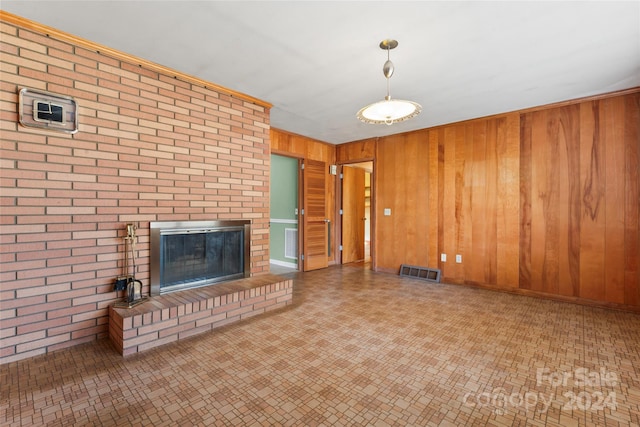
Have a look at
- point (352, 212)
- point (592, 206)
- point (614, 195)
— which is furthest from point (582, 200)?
point (352, 212)

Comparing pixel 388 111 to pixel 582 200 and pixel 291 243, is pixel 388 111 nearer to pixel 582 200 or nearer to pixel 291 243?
pixel 582 200

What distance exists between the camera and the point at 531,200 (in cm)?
383

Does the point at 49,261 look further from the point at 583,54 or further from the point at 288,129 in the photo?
the point at 583,54

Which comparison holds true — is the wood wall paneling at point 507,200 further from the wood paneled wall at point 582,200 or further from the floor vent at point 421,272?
the floor vent at point 421,272

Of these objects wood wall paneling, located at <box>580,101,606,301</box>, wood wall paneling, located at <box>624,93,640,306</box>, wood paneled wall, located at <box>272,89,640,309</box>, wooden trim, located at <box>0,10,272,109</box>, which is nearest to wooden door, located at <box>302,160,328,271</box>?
wood paneled wall, located at <box>272,89,640,309</box>

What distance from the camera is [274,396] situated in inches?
68.5

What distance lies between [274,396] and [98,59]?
118 inches

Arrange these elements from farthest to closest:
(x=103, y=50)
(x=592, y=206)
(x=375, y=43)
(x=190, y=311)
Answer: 1. (x=592, y=206)
2. (x=190, y=311)
3. (x=103, y=50)
4. (x=375, y=43)

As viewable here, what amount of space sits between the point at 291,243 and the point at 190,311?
3101mm

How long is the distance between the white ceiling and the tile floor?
247 centimetres

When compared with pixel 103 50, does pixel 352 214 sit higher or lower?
lower

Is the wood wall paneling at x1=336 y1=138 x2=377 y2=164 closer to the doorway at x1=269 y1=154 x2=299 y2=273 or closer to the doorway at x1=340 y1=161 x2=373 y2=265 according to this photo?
the doorway at x1=340 y1=161 x2=373 y2=265

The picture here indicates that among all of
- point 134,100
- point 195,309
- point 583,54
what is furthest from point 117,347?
point 583,54

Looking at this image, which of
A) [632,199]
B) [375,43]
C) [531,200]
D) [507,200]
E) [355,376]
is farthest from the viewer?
[507,200]
